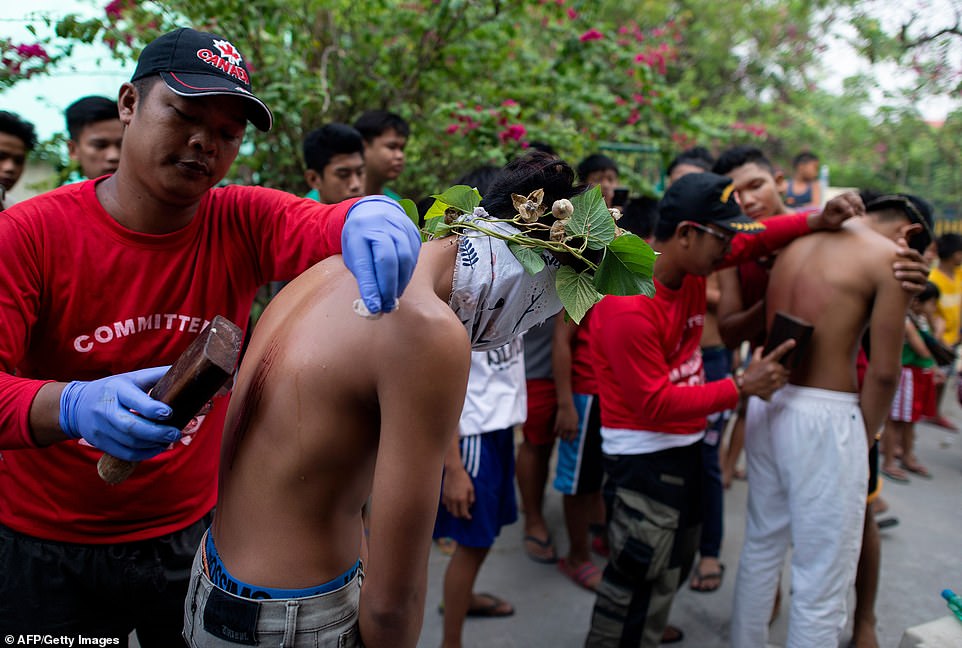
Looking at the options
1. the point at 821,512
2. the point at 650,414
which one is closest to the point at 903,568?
the point at 821,512

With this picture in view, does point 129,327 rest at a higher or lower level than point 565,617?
higher

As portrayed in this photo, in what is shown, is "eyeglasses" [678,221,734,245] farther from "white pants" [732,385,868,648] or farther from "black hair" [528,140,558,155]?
"black hair" [528,140,558,155]

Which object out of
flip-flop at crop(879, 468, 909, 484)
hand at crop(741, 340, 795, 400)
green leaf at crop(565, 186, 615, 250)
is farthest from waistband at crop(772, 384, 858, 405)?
flip-flop at crop(879, 468, 909, 484)

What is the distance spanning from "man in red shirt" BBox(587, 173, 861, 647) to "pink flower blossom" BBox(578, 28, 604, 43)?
232cm

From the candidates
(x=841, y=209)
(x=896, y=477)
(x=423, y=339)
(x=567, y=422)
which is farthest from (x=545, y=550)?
(x=896, y=477)

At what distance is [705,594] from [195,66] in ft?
11.0

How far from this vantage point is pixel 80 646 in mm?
1731

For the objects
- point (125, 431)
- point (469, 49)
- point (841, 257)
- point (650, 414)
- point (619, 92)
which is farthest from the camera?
point (619, 92)

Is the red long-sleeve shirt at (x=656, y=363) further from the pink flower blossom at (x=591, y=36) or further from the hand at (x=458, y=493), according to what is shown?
the pink flower blossom at (x=591, y=36)

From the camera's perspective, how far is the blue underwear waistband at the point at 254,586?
1.29m

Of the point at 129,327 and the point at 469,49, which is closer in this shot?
the point at 129,327

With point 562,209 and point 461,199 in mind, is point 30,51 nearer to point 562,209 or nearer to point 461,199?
point 461,199

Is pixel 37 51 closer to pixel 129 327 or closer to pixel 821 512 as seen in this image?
pixel 129 327

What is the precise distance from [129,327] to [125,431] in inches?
18.6
